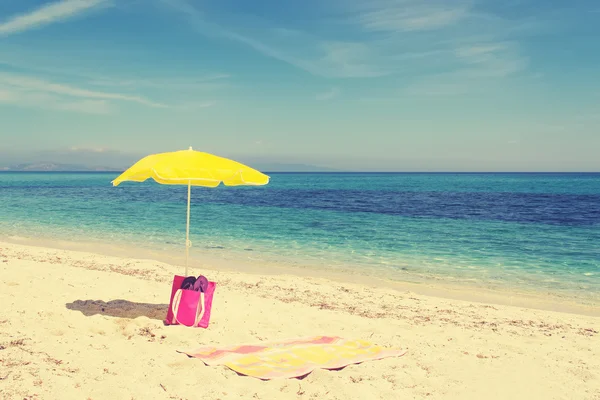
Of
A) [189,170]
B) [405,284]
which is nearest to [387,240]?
[405,284]

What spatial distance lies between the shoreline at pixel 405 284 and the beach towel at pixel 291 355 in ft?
16.6

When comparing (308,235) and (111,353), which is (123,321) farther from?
(308,235)

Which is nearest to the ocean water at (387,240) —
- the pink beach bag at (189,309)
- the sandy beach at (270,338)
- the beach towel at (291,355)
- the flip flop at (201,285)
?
the sandy beach at (270,338)

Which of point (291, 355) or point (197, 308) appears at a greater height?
point (197, 308)

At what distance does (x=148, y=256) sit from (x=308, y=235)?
25.7 ft

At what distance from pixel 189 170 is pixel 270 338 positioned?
2808mm

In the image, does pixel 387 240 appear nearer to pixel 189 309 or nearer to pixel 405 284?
pixel 405 284

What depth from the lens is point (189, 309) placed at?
6.84 meters

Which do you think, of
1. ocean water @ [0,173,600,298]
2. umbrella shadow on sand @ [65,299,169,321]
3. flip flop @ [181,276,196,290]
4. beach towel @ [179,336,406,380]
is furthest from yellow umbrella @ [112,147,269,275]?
ocean water @ [0,173,600,298]

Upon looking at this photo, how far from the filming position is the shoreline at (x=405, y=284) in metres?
10.3

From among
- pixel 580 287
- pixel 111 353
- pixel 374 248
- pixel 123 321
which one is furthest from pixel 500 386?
pixel 374 248

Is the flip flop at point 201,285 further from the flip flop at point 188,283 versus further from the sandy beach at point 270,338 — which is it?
the sandy beach at point 270,338

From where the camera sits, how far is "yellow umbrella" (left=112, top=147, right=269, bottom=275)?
6246mm

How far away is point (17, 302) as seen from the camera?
281 inches
